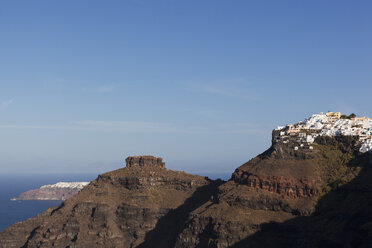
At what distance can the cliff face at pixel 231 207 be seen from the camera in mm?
108938

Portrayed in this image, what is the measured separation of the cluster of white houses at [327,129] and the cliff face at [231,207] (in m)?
2.75

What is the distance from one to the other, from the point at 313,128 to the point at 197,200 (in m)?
46.1

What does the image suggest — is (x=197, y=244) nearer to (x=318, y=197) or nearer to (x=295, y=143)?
(x=318, y=197)

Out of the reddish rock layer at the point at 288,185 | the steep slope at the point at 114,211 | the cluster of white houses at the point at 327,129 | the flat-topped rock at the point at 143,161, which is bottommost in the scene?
the steep slope at the point at 114,211

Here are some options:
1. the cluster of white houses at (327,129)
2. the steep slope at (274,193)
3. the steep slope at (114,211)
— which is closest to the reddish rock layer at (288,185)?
the steep slope at (274,193)

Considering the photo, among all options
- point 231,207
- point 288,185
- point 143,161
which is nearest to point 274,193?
point 288,185

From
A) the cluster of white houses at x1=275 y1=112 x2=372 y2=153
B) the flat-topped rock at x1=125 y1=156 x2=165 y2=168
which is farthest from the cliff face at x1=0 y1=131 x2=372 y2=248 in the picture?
the cluster of white houses at x1=275 y1=112 x2=372 y2=153

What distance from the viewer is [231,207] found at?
122562 millimetres

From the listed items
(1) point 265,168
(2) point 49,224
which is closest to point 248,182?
(1) point 265,168

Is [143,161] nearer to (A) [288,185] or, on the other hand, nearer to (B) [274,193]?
(B) [274,193]

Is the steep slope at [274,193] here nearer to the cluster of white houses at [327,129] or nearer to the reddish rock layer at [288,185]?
the reddish rock layer at [288,185]

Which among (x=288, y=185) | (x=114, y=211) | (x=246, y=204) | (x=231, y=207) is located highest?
(x=288, y=185)

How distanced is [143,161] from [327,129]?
71.8 metres

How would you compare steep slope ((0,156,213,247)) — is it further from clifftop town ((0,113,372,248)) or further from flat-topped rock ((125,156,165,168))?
flat-topped rock ((125,156,165,168))
